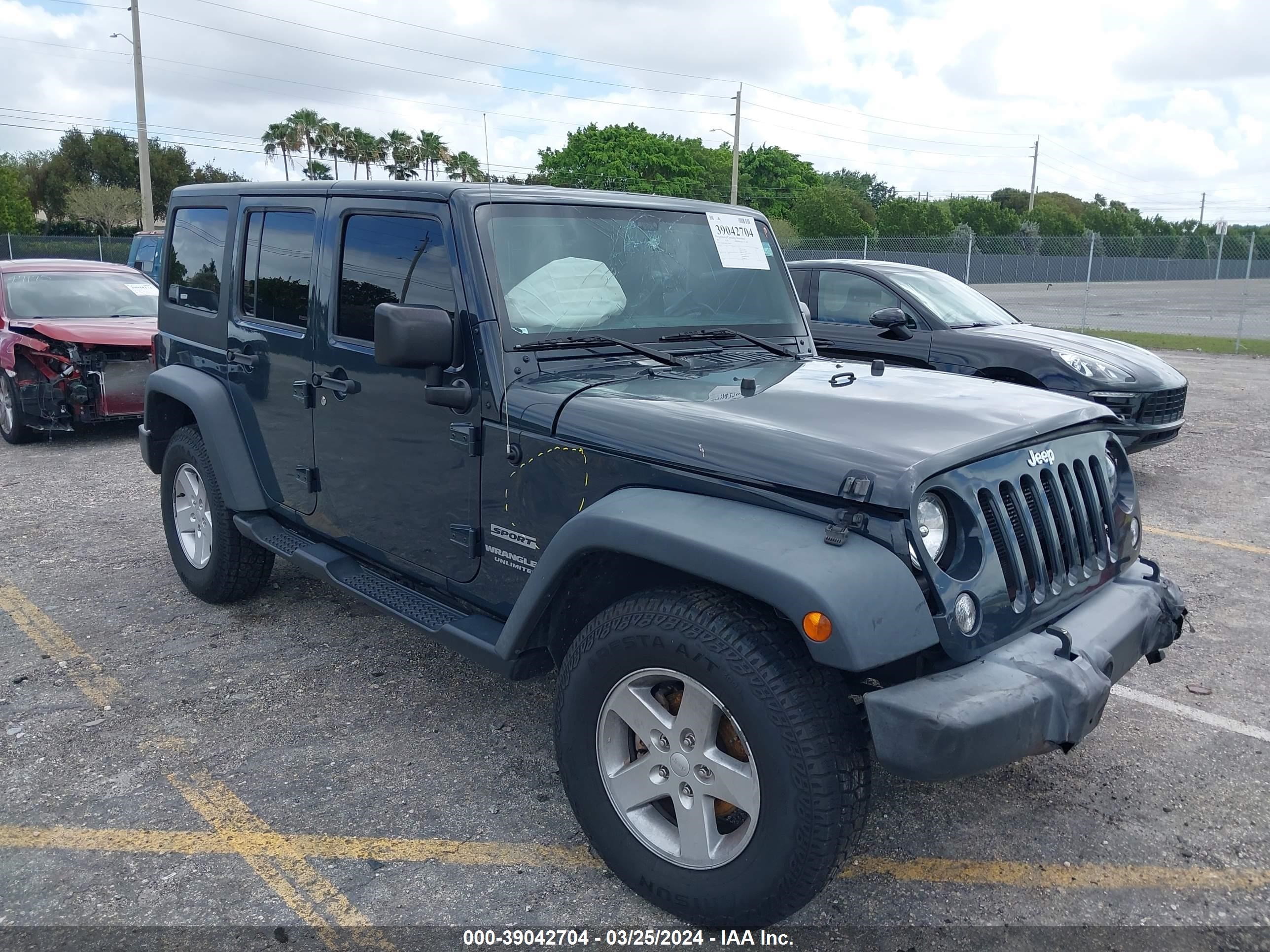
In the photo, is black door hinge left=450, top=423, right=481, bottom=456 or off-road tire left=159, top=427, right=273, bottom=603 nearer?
black door hinge left=450, top=423, right=481, bottom=456

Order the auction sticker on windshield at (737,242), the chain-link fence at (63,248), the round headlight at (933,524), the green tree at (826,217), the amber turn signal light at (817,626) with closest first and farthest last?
the amber turn signal light at (817,626) → the round headlight at (933,524) → the auction sticker on windshield at (737,242) → the chain-link fence at (63,248) → the green tree at (826,217)

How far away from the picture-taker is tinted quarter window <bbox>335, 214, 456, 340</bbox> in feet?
11.4

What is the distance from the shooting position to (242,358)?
4.51 m

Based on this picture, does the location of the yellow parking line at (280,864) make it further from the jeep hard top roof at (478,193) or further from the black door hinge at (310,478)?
the jeep hard top roof at (478,193)

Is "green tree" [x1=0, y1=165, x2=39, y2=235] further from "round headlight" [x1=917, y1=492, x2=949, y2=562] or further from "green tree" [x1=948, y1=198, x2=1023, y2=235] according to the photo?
"round headlight" [x1=917, y1=492, x2=949, y2=562]

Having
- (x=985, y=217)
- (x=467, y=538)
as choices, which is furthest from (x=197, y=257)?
(x=985, y=217)

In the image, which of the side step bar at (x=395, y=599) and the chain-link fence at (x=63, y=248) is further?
the chain-link fence at (x=63, y=248)

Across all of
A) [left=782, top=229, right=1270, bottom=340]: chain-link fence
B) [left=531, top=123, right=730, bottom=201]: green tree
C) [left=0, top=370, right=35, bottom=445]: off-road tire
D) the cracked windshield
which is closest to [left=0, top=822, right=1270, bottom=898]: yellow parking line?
the cracked windshield

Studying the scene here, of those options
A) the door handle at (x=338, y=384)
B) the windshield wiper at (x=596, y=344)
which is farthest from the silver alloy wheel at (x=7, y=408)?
the windshield wiper at (x=596, y=344)

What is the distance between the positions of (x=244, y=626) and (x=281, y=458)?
99cm

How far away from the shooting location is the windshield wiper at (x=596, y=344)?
332 cm

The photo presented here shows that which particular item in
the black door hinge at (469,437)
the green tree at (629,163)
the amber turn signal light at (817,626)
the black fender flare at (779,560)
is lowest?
the amber turn signal light at (817,626)

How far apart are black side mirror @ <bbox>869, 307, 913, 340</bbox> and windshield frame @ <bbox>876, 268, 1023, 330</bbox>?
0.48 ft

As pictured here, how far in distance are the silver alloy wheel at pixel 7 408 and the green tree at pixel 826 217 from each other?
4785cm
